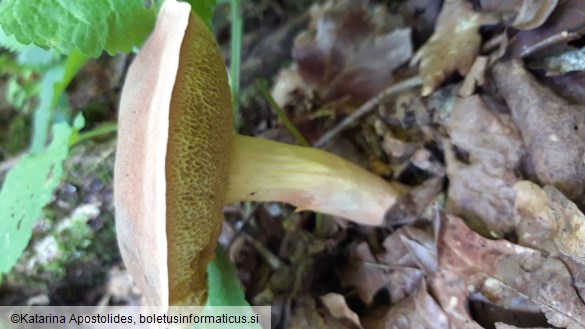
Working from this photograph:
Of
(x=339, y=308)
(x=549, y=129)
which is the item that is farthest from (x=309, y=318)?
(x=549, y=129)

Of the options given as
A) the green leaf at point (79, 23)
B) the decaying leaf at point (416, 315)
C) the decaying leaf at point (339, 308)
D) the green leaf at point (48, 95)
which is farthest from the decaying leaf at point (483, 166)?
the green leaf at point (48, 95)

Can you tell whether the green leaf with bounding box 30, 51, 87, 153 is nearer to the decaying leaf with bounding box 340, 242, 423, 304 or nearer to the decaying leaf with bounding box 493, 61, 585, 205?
the decaying leaf with bounding box 340, 242, 423, 304

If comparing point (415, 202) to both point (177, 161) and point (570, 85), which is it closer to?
point (570, 85)

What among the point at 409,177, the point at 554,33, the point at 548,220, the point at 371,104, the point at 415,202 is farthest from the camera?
the point at 371,104

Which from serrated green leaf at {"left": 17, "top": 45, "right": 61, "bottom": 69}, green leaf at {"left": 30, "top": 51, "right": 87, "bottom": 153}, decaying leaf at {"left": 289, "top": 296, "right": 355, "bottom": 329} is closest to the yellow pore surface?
decaying leaf at {"left": 289, "top": 296, "right": 355, "bottom": 329}

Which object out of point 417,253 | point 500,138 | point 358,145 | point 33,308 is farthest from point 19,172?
point 500,138
